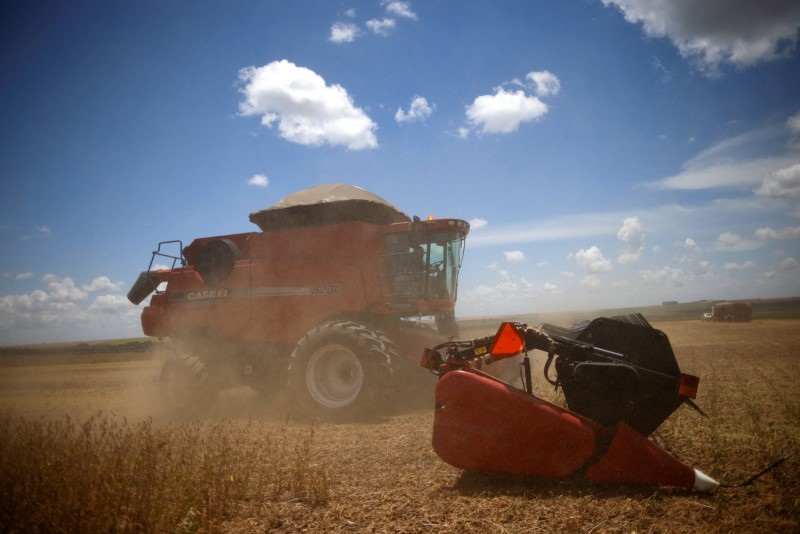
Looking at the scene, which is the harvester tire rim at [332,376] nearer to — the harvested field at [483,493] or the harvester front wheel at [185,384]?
the harvested field at [483,493]

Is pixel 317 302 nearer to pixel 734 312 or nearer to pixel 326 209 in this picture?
pixel 326 209

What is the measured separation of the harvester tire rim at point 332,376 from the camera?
23.2 feet

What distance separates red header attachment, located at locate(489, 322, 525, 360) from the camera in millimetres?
3674

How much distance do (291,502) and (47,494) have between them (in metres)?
2.06

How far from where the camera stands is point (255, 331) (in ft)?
27.2

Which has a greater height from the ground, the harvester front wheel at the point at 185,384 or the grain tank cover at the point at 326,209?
the grain tank cover at the point at 326,209

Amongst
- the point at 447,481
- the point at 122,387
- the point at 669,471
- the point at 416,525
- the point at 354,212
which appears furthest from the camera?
the point at 122,387

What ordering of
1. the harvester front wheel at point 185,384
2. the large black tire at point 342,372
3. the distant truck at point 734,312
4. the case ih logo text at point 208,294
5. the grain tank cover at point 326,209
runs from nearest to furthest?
the large black tire at point 342,372 → the grain tank cover at point 326,209 → the harvester front wheel at point 185,384 → the case ih logo text at point 208,294 → the distant truck at point 734,312

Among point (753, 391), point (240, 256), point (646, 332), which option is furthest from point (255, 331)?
point (753, 391)

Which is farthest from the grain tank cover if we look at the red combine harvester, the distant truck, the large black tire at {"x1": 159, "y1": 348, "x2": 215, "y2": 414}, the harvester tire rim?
the distant truck

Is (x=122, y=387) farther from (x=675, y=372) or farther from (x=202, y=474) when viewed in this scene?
(x=675, y=372)

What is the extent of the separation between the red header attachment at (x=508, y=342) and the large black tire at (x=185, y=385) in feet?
22.8

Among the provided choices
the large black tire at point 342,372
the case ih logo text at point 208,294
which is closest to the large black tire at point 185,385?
the case ih logo text at point 208,294

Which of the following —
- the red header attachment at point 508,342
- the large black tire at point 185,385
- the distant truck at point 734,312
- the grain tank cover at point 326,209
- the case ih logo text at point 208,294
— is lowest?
the distant truck at point 734,312
